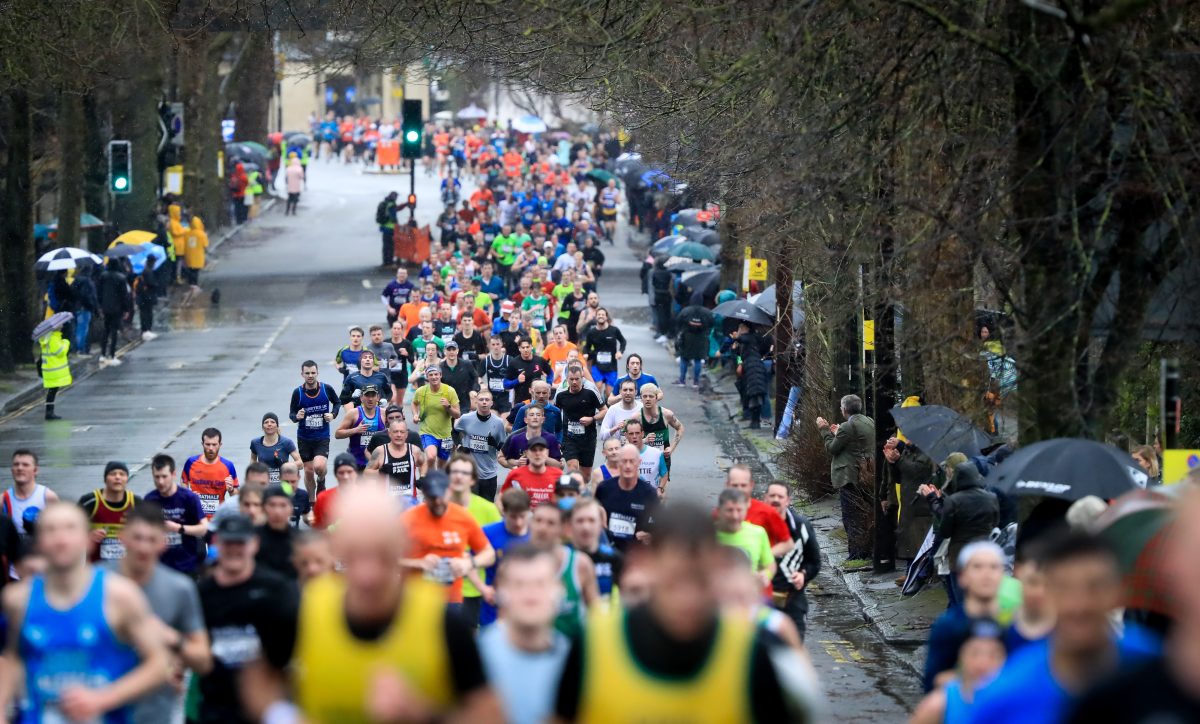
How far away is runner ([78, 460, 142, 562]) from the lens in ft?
40.7

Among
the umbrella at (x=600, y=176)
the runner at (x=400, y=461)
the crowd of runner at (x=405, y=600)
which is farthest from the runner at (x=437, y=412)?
the umbrella at (x=600, y=176)

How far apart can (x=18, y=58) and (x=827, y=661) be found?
15.2 meters

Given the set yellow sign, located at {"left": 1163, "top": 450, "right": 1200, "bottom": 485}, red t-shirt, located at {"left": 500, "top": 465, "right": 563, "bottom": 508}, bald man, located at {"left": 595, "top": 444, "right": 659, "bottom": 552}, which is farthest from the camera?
red t-shirt, located at {"left": 500, "top": 465, "right": 563, "bottom": 508}

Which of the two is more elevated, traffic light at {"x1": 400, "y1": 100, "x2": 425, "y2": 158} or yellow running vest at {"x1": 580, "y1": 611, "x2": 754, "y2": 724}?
traffic light at {"x1": 400, "y1": 100, "x2": 425, "y2": 158}

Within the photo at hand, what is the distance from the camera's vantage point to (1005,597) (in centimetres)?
781

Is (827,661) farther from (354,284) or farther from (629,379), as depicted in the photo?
(354,284)

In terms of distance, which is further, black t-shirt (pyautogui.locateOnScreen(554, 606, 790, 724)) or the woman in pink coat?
the woman in pink coat

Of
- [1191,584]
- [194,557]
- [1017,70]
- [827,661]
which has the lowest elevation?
[827,661]

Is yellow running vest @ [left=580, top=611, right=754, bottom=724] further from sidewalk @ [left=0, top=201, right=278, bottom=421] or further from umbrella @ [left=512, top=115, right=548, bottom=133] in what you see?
umbrella @ [left=512, top=115, right=548, bottom=133]

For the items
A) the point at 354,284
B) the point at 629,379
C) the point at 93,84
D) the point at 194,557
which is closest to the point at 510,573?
the point at 194,557

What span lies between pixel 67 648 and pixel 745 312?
21.6 metres

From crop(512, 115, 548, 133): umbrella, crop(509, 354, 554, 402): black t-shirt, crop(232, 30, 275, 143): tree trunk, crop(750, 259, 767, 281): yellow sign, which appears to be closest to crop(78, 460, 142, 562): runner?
crop(509, 354, 554, 402): black t-shirt

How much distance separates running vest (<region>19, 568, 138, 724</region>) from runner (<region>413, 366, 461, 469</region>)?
1244 cm

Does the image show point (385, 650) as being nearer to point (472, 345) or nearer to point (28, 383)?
point (472, 345)
